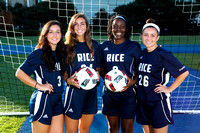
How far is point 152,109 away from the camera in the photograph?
2.42 meters

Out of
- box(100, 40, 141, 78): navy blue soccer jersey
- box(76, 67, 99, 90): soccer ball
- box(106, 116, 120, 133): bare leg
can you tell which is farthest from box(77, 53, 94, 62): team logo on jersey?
box(106, 116, 120, 133): bare leg

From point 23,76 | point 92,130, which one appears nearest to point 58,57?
point 23,76

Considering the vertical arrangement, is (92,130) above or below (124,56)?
below

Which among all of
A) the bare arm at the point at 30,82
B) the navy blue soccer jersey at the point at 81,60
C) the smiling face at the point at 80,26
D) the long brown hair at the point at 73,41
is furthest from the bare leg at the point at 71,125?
the smiling face at the point at 80,26

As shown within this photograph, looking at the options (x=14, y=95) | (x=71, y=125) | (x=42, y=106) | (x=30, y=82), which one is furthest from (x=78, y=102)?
(x=14, y=95)

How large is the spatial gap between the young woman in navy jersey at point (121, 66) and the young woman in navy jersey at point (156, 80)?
178 mm

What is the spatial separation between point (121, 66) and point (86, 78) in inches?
22.2

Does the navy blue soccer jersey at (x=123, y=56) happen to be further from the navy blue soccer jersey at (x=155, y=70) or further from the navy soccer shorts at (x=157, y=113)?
the navy soccer shorts at (x=157, y=113)

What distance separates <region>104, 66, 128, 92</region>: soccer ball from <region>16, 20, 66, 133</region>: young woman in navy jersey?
71cm

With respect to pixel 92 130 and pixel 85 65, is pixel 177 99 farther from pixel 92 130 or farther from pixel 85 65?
pixel 85 65

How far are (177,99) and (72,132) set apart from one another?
3.84 m

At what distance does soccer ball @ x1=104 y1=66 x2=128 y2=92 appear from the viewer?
7.91ft

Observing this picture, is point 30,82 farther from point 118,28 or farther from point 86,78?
point 118,28

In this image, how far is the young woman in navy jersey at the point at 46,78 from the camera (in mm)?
2279
